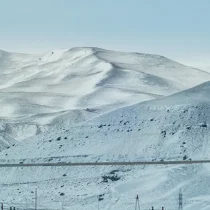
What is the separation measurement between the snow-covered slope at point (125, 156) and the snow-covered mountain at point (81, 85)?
3230 cm

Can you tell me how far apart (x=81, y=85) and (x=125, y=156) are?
99014 millimetres

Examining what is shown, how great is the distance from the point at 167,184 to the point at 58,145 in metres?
15.1

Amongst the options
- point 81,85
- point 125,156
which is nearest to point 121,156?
point 125,156

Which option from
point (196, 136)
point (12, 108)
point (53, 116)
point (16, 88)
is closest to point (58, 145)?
point (196, 136)

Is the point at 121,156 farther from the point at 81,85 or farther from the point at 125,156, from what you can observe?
the point at 81,85

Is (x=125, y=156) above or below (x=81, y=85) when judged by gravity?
below

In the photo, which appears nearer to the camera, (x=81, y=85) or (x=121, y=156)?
(x=121, y=156)

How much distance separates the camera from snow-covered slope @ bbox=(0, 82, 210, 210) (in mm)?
50656

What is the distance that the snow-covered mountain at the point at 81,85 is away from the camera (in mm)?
121719

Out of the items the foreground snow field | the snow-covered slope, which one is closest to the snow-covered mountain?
the foreground snow field

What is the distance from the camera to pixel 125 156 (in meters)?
59.8

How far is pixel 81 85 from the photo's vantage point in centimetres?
15825

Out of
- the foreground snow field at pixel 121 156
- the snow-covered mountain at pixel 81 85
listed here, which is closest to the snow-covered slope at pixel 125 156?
the foreground snow field at pixel 121 156

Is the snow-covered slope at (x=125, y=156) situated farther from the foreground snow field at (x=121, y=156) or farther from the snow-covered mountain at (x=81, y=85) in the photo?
the snow-covered mountain at (x=81, y=85)
